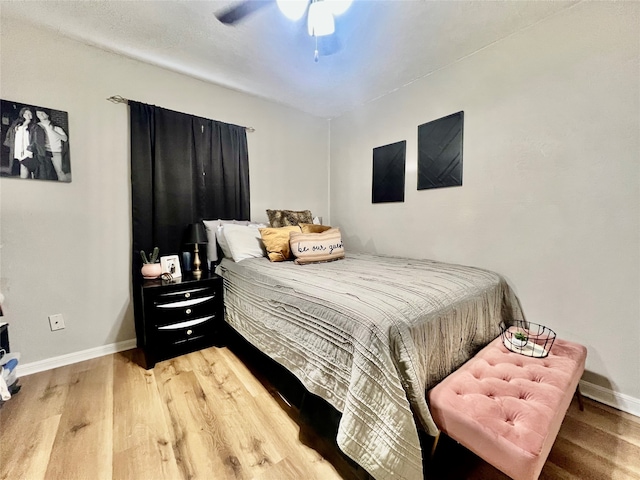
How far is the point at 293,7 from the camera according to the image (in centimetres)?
149

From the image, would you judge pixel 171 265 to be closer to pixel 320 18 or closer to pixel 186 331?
pixel 186 331

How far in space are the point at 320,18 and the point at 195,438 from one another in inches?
91.5

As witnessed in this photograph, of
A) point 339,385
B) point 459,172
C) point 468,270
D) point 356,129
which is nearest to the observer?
point 339,385

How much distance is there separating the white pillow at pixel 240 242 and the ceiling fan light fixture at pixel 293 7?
64.4 inches

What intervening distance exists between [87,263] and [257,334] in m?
1.55

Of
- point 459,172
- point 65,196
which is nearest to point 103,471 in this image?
point 65,196

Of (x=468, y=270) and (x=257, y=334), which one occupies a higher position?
(x=468, y=270)

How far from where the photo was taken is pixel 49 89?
192 centimetres

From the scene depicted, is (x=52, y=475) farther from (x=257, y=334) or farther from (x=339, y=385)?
(x=339, y=385)

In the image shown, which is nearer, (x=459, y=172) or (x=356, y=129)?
(x=459, y=172)

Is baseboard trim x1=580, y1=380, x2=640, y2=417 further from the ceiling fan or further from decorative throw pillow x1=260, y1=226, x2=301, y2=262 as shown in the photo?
the ceiling fan

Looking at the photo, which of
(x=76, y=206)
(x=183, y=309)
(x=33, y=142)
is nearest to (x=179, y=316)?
(x=183, y=309)

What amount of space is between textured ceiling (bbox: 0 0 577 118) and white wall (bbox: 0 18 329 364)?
172mm

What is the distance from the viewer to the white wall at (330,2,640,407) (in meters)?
1.54
